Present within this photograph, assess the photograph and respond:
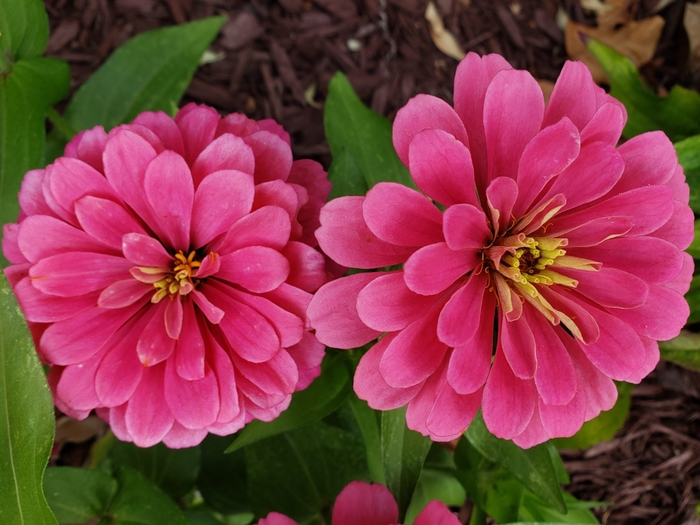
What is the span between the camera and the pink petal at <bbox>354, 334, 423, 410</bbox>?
61cm

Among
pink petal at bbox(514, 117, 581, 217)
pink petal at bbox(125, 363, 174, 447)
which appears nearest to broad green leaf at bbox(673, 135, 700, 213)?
pink petal at bbox(514, 117, 581, 217)

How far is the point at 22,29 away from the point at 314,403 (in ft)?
2.39

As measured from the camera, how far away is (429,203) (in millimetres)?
588

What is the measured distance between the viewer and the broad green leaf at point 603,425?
1.13m

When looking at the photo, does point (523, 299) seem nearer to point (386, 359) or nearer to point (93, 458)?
point (386, 359)

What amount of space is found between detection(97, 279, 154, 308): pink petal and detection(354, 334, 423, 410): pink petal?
27 centimetres

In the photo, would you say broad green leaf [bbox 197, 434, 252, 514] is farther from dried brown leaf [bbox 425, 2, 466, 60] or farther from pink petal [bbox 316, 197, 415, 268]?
dried brown leaf [bbox 425, 2, 466, 60]

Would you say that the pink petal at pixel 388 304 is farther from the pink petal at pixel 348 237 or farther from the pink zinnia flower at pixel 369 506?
the pink zinnia flower at pixel 369 506

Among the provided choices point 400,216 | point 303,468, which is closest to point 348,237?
point 400,216

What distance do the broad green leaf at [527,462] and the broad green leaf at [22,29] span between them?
0.89 m

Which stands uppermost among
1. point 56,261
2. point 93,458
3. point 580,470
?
point 56,261

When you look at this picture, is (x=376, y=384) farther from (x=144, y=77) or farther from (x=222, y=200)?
(x=144, y=77)

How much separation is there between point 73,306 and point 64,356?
0.18 ft

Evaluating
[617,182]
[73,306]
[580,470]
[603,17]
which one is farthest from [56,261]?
[603,17]
